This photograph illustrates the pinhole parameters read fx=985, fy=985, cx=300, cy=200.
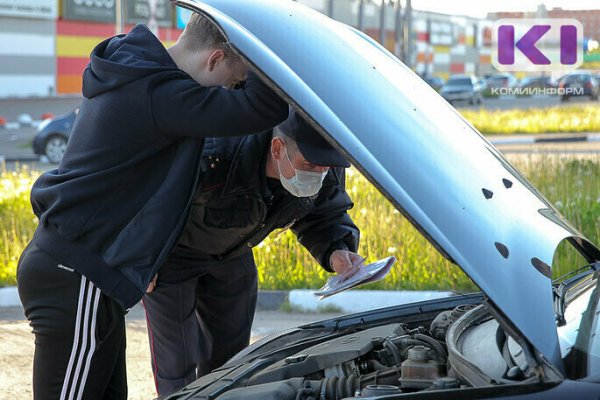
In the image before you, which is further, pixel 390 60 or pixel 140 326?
pixel 140 326

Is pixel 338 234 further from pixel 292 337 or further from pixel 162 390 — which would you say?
pixel 162 390

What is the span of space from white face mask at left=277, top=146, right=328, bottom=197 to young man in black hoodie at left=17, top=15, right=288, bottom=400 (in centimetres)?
42

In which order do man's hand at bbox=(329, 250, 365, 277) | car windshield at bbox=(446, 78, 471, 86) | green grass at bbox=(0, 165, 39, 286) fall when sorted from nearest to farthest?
1. man's hand at bbox=(329, 250, 365, 277)
2. green grass at bbox=(0, 165, 39, 286)
3. car windshield at bbox=(446, 78, 471, 86)

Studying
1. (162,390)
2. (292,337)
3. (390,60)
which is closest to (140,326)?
(162,390)

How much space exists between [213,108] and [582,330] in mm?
1115

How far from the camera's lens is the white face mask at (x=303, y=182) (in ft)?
10.5

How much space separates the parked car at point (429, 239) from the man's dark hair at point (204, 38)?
0.57ft

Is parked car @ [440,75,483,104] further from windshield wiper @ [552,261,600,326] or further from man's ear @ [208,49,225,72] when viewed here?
man's ear @ [208,49,225,72]

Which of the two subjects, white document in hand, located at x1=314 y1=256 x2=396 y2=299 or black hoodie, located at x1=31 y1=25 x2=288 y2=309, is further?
white document in hand, located at x1=314 y1=256 x2=396 y2=299

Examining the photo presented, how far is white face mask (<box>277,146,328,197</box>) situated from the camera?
3193 mm

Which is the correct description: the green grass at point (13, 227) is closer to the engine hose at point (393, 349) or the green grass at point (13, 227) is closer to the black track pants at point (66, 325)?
the black track pants at point (66, 325)

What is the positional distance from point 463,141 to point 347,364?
69 centimetres

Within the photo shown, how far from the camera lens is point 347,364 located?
8.98 feet

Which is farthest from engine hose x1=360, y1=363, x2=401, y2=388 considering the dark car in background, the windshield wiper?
the dark car in background
